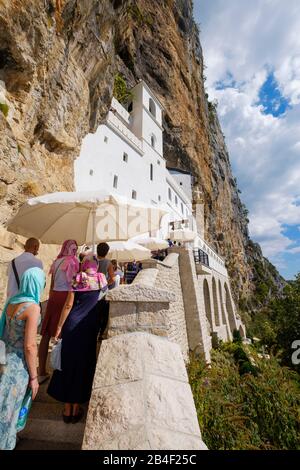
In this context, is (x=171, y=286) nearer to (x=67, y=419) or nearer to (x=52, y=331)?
(x=52, y=331)

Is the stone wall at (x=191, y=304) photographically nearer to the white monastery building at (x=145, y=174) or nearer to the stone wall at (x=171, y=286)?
the stone wall at (x=171, y=286)

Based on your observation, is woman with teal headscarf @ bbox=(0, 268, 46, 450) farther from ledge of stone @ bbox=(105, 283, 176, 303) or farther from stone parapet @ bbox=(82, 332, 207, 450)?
ledge of stone @ bbox=(105, 283, 176, 303)

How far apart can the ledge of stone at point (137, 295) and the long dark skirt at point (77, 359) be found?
0.31 m

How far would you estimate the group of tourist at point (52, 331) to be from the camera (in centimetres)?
192

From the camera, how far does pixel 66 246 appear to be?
3221mm

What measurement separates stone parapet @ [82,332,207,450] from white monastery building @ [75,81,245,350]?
33.3 feet

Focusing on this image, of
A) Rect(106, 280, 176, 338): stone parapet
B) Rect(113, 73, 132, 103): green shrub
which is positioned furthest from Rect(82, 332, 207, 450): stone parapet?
Rect(113, 73, 132, 103): green shrub

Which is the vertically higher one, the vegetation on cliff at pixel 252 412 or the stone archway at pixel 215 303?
the stone archway at pixel 215 303

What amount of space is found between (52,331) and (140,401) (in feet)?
6.25

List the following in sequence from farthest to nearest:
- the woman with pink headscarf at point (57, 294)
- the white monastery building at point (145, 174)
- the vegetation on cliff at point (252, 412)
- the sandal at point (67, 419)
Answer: the white monastery building at point (145, 174) → the vegetation on cliff at point (252, 412) → the woman with pink headscarf at point (57, 294) → the sandal at point (67, 419)

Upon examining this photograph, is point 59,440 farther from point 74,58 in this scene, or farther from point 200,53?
point 200,53

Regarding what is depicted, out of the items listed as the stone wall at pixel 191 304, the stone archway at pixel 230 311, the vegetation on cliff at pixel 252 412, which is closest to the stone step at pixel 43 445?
the vegetation on cliff at pixel 252 412

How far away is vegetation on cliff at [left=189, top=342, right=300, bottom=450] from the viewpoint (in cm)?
346
